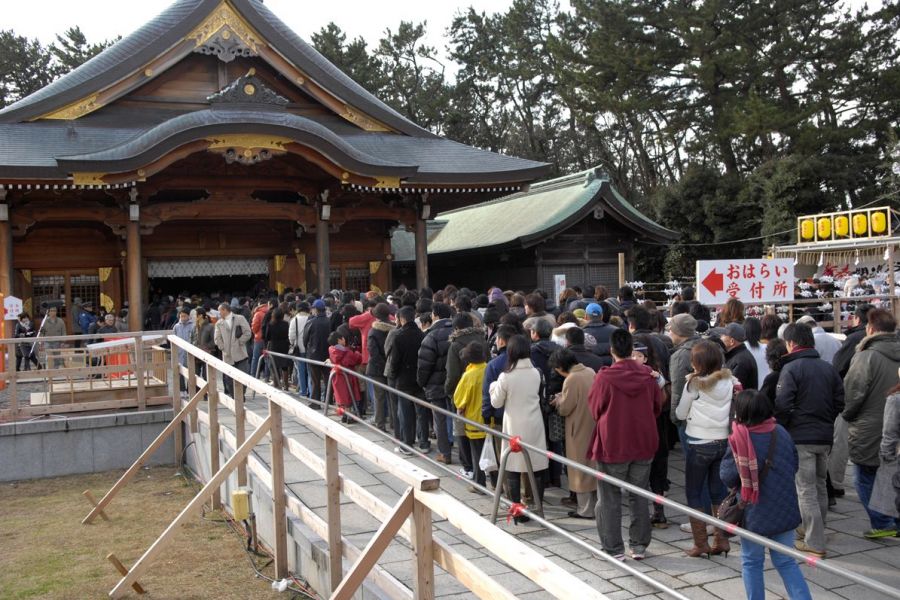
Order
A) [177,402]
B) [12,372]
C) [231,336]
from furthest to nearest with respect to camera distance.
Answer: [231,336] → [177,402] → [12,372]

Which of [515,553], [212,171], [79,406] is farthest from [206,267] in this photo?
[515,553]

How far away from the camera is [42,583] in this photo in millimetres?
6094

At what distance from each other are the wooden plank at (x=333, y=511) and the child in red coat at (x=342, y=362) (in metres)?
4.31

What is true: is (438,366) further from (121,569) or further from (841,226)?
(841,226)

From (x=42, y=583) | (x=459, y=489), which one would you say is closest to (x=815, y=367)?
(x=459, y=489)

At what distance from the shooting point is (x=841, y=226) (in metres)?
23.0

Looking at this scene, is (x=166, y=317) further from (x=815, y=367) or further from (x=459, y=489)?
(x=815, y=367)

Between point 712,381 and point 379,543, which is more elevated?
point 712,381

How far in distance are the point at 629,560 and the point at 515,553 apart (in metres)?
2.81

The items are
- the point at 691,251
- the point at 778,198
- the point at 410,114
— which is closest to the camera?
the point at 778,198

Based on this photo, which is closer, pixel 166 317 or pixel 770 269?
pixel 770 269

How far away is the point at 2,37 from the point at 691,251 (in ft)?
119

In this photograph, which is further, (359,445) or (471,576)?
(359,445)

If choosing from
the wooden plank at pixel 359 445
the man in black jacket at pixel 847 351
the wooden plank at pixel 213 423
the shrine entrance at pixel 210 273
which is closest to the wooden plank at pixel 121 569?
the wooden plank at pixel 213 423
